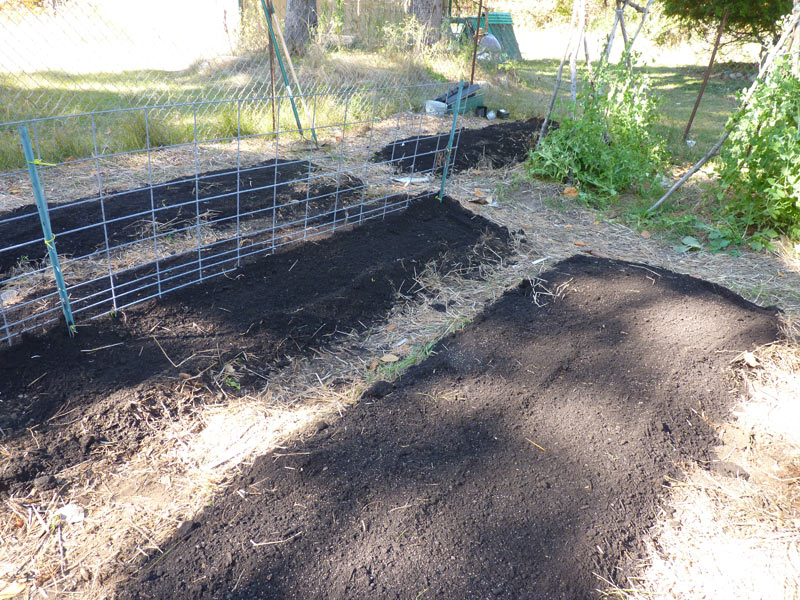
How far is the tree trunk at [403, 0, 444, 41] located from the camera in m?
10.5

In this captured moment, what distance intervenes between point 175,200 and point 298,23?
5598mm

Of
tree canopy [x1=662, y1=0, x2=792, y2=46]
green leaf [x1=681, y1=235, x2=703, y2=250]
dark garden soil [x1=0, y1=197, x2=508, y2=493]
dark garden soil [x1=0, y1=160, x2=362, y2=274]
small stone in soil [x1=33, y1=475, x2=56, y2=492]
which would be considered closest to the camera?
small stone in soil [x1=33, y1=475, x2=56, y2=492]

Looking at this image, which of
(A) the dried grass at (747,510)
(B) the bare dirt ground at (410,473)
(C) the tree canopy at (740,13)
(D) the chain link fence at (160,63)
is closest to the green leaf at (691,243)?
(A) the dried grass at (747,510)

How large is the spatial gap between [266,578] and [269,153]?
5.22 meters

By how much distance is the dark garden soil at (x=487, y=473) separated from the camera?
5.78 feet

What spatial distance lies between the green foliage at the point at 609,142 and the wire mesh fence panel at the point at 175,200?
49.2 inches

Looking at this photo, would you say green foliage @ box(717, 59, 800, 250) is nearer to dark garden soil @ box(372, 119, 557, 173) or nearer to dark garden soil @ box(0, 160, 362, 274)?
dark garden soil @ box(372, 119, 557, 173)

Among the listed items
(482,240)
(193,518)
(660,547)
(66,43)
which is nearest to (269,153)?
(66,43)

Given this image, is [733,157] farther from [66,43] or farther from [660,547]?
[66,43]

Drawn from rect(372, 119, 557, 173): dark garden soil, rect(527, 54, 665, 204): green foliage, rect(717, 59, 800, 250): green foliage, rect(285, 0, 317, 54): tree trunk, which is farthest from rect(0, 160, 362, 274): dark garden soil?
rect(285, 0, 317, 54): tree trunk

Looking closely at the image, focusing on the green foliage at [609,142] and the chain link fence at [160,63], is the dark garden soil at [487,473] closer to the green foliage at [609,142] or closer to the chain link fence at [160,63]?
the chain link fence at [160,63]

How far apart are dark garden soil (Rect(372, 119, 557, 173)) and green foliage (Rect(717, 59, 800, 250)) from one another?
7.69 feet

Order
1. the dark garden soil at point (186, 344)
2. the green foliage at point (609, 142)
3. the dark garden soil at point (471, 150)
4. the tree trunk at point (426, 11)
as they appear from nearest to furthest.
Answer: the dark garden soil at point (186, 344) → the green foliage at point (609, 142) → the dark garden soil at point (471, 150) → the tree trunk at point (426, 11)

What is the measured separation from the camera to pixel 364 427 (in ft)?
7.69
